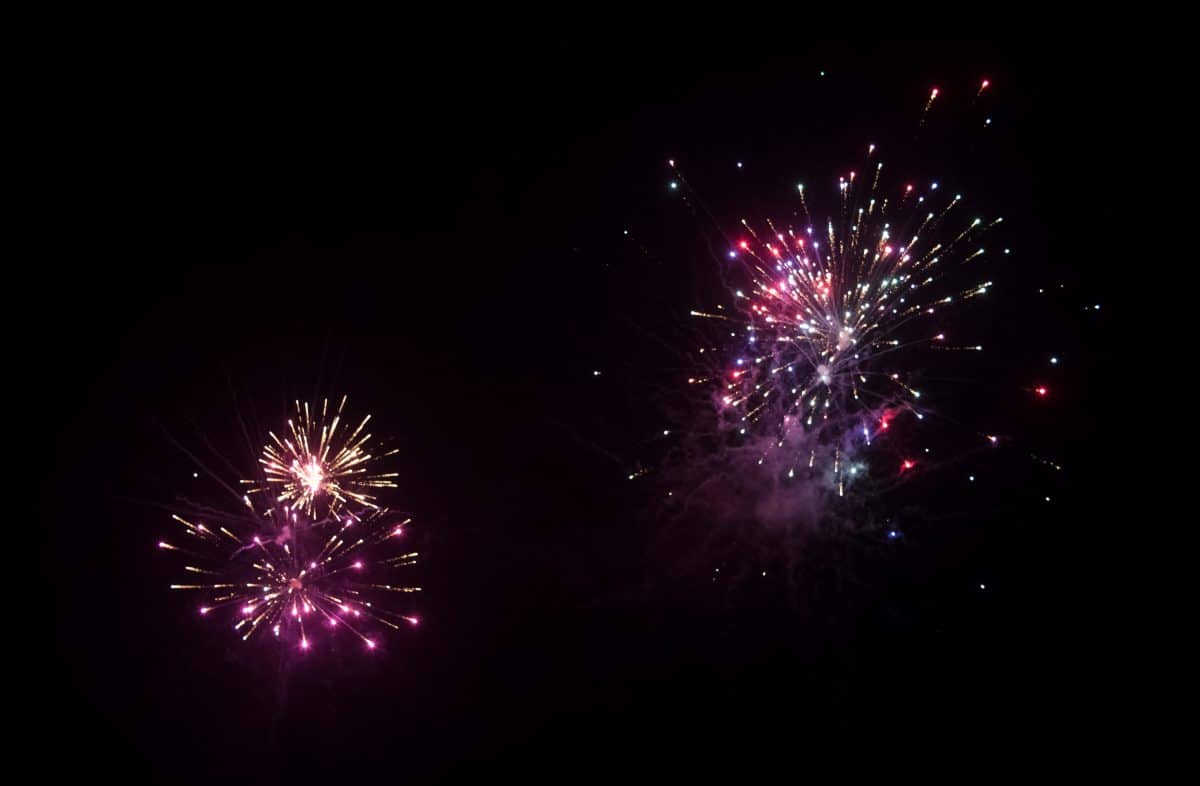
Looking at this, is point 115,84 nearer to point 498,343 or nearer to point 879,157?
point 498,343

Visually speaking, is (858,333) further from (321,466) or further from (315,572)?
(315,572)

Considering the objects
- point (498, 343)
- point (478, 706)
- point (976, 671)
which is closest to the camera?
point (976, 671)

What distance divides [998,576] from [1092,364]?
141cm

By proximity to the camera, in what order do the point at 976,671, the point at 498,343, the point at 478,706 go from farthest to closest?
1. the point at 498,343
2. the point at 478,706
3. the point at 976,671

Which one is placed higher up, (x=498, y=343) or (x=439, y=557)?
(x=498, y=343)

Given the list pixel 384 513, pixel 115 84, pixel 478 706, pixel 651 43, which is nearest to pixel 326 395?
pixel 384 513

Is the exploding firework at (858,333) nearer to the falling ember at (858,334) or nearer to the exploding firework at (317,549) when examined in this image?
the falling ember at (858,334)

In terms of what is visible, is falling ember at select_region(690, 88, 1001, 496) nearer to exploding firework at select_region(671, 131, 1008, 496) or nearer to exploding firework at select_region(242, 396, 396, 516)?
exploding firework at select_region(671, 131, 1008, 496)

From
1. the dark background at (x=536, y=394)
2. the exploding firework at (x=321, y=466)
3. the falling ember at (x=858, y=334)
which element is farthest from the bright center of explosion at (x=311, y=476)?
the falling ember at (x=858, y=334)

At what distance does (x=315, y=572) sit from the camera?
4.09m

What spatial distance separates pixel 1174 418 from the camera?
3834 millimetres

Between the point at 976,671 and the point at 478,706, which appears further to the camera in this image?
the point at 478,706

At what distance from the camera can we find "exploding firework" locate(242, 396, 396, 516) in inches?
156

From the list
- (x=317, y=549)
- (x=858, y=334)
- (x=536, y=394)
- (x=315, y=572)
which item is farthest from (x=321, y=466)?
(x=858, y=334)
